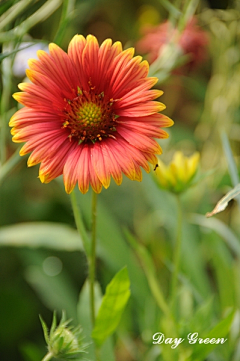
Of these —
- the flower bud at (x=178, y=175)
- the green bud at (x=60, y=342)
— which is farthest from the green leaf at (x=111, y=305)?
the flower bud at (x=178, y=175)

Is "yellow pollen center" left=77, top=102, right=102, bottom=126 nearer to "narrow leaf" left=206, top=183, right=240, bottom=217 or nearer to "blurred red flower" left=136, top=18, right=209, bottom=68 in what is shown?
"narrow leaf" left=206, top=183, right=240, bottom=217

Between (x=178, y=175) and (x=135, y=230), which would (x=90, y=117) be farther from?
(x=135, y=230)

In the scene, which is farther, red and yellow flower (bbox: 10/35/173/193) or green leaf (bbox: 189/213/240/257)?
green leaf (bbox: 189/213/240/257)

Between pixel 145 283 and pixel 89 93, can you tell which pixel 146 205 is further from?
pixel 89 93

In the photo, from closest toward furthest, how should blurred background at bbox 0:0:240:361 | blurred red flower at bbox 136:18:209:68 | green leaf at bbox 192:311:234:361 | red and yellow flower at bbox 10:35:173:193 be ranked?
red and yellow flower at bbox 10:35:173:193, green leaf at bbox 192:311:234:361, blurred background at bbox 0:0:240:361, blurred red flower at bbox 136:18:209:68

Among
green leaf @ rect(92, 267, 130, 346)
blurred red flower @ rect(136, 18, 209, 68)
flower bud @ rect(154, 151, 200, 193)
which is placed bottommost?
green leaf @ rect(92, 267, 130, 346)

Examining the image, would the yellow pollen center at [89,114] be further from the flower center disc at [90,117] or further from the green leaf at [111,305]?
the green leaf at [111,305]

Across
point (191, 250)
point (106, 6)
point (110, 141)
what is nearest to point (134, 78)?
point (110, 141)

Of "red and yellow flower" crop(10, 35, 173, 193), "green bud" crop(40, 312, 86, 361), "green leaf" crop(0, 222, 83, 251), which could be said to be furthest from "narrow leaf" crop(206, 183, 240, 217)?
"green leaf" crop(0, 222, 83, 251)
